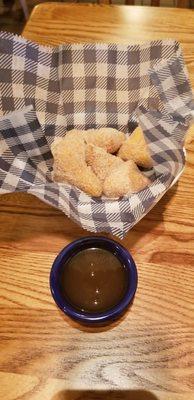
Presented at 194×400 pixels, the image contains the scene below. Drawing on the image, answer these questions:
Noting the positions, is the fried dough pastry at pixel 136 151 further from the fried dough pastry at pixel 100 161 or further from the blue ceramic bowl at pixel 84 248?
the blue ceramic bowl at pixel 84 248

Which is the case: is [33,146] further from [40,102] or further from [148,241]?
[148,241]

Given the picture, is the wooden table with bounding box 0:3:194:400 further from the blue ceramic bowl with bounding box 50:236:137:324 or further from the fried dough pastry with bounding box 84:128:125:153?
the fried dough pastry with bounding box 84:128:125:153

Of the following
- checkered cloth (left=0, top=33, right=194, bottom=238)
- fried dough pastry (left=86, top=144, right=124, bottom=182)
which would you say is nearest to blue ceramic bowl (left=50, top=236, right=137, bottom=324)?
checkered cloth (left=0, top=33, right=194, bottom=238)

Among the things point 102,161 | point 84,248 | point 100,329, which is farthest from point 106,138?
point 100,329

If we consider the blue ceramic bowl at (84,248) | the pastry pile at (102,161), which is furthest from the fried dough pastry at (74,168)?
the blue ceramic bowl at (84,248)

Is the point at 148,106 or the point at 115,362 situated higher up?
the point at 148,106

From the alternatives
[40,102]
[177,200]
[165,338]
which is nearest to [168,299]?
[165,338]
